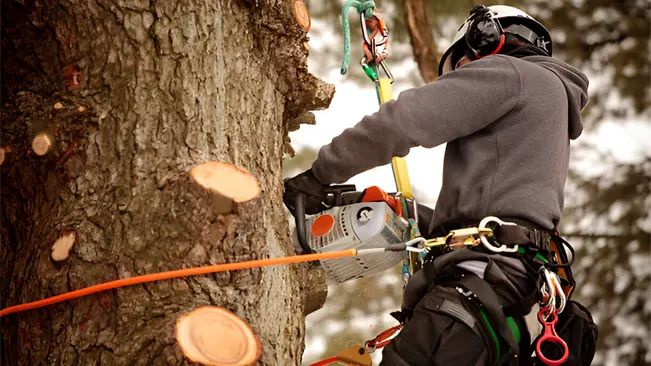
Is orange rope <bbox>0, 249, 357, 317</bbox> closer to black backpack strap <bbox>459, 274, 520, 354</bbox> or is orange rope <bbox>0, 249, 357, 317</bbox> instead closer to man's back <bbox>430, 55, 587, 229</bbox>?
black backpack strap <bbox>459, 274, 520, 354</bbox>

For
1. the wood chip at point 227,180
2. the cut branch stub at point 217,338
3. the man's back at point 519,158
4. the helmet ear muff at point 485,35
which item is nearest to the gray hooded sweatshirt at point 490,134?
the man's back at point 519,158

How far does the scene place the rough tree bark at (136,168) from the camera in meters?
1.36

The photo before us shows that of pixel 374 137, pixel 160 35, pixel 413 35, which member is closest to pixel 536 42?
pixel 374 137

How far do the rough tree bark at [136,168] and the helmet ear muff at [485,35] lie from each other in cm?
55

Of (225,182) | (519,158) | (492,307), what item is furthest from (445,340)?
(225,182)

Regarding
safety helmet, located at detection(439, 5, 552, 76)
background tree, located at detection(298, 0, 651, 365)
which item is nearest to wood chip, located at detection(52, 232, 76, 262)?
safety helmet, located at detection(439, 5, 552, 76)

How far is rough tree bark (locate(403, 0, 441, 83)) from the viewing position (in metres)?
3.74

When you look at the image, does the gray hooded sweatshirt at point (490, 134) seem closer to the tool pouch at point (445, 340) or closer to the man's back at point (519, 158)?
the man's back at point (519, 158)

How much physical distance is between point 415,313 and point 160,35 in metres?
0.94

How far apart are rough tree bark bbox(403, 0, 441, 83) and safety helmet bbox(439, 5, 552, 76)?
158 centimetres

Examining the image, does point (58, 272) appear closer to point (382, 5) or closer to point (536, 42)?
point (536, 42)

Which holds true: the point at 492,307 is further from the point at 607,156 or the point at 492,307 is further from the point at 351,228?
the point at 607,156

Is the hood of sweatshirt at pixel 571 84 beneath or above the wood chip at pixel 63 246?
above

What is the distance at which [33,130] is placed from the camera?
1614 mm
